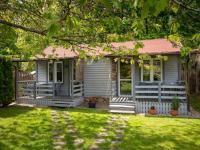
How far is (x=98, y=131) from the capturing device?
11.4m

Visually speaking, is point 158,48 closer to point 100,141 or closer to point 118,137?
point 118,137

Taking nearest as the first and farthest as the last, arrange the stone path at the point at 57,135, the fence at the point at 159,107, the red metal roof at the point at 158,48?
the stone path at the point at 57,135
the fence at the point at 159,107
the red metal roof at the point at 158,48

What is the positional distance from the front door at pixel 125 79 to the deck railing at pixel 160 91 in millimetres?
1417

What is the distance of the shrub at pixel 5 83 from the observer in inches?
671

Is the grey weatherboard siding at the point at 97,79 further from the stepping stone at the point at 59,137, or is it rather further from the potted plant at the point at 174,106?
the stepping stone at the point at 59,137

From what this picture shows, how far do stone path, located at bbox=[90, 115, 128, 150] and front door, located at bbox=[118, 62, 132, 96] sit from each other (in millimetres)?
4256

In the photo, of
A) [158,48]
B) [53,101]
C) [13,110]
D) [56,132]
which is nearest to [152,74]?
[158,48]

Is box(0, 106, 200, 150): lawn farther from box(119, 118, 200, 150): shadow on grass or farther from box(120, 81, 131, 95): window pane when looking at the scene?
box(120, 81, 131, 95): window pane

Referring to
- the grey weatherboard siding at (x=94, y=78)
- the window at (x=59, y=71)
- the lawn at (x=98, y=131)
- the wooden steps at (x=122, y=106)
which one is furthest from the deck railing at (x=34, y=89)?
the wooden steps at (x=122, y=106)

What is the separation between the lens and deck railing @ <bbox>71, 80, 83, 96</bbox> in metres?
19.6

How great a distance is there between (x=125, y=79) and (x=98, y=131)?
7.71 meters

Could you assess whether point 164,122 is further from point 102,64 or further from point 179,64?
point 102,64

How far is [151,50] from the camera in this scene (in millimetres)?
17562

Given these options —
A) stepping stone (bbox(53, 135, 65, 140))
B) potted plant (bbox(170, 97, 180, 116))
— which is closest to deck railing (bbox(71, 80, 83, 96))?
potted plant (bbox(170, 97, 180, 116))
